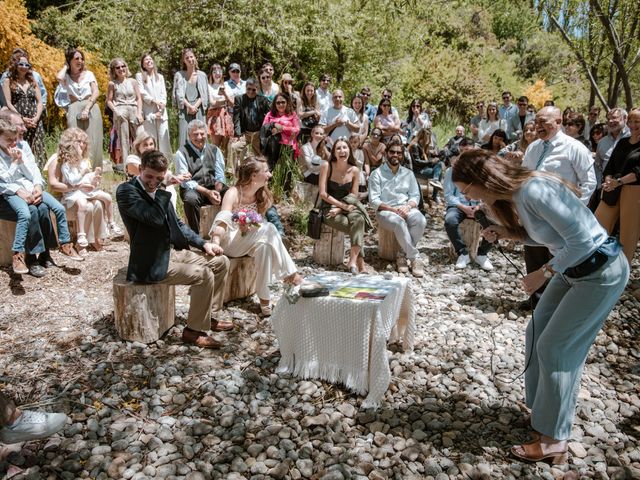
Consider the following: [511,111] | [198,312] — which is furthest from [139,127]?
[511,111]

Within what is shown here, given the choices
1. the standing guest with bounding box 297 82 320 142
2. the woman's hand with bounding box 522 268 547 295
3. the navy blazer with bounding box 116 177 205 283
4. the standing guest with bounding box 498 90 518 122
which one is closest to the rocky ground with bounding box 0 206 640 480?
the navy blazer with bounding box 116 177 205 283

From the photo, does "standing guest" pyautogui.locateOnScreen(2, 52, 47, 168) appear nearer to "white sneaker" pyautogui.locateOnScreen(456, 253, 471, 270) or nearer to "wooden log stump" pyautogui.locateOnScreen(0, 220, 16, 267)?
"wooden log stump" pyautogui.locateOnScreen(0, 220, 16, 267)

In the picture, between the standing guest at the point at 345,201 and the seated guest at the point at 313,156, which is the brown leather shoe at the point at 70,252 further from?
the seated guest at the point at 313,156

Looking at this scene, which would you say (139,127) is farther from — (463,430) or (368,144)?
(463,430)

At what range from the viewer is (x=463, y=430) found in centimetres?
346

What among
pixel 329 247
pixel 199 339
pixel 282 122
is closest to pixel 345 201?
pixel 329 247

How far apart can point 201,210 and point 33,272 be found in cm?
198

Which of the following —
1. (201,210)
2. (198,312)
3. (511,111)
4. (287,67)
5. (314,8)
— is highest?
(314,8)

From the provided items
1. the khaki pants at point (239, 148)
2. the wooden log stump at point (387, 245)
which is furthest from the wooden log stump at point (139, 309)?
the khaki pants at point (239, 148)

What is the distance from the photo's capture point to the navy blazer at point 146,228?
406cm

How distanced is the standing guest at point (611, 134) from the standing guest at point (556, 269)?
16.6 feet

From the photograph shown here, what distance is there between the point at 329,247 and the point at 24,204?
11.0 ft

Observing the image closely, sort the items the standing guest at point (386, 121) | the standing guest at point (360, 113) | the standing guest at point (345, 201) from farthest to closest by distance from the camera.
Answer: the standing guest at point (386, 121), the standing guest at point (360, 113), the standing guest at point (345, 201)

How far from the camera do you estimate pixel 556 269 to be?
9.32 feet
